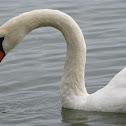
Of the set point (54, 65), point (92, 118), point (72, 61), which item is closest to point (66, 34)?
point (72, 61)

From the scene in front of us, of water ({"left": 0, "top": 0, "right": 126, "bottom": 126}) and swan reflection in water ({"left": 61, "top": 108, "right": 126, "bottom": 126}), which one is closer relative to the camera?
swan reflection in water ({"left": 61, "top": 108, "right": 126, "bottom": 126})

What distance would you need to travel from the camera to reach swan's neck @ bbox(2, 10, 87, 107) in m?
9.34

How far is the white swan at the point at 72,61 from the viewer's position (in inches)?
367

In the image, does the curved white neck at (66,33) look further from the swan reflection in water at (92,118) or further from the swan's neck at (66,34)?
the swan reflection in water at (92,118)

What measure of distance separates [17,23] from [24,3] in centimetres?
806

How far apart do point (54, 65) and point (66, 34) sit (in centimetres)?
261

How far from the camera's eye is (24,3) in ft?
56.6

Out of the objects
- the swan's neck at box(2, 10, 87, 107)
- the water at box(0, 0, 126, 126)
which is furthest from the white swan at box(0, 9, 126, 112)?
the water at box(0, 0, 126, 126)

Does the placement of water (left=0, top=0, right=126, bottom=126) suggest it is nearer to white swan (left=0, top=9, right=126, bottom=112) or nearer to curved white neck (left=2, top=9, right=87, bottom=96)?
white swan (left=0, top=9, right=126, bottom=112)

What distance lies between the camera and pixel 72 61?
9.91 metres

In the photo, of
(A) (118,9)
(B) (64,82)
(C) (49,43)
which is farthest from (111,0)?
(B) (64,82)

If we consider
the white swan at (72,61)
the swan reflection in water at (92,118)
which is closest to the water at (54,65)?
the swan reflection in water at (92,118)

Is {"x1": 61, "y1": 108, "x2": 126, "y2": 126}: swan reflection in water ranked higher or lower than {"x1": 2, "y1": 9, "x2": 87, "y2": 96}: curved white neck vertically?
lower

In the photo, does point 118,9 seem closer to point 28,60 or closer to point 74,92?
point 28,60
